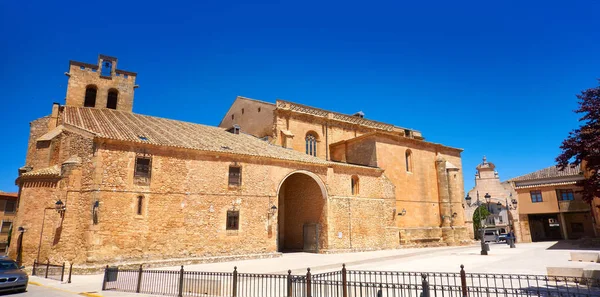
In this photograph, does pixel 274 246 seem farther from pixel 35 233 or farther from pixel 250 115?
pixel 250 115

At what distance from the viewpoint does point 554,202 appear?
31.7m

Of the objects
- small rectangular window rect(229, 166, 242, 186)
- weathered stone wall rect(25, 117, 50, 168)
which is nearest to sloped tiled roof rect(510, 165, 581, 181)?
small rectangular window rect(229, 166, 242, 186)

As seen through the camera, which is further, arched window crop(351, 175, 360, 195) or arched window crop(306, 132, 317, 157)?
arched window crop(306, 132, 317, 157)

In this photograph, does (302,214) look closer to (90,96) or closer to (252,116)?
(252,116)

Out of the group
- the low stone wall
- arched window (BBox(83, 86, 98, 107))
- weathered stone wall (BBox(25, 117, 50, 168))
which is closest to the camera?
the low stone wall

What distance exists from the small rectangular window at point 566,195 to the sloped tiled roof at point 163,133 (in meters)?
23.4

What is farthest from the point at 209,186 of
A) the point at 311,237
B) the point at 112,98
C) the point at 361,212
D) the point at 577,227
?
the point at 577,227

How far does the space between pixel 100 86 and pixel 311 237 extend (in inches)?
751

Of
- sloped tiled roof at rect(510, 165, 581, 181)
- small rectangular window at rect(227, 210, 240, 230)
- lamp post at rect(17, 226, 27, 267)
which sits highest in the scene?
sloped tiled roof at rect(510, 165, 581, 181)

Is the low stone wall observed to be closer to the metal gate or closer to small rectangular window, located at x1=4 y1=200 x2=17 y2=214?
the metal gate

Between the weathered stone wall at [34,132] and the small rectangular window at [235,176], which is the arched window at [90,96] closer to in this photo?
the weathered stone wall at [34,132]

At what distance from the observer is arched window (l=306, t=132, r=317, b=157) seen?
31553 mm

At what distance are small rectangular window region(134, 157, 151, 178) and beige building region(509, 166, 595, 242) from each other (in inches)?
1302

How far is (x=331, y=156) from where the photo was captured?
32.8 meters
